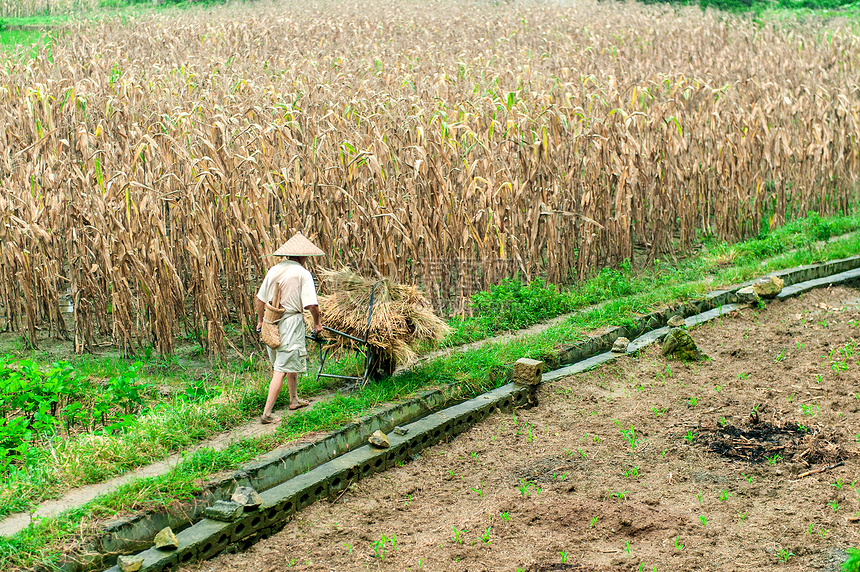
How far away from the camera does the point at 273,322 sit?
19.9ft

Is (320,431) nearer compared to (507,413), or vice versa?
(320,431)

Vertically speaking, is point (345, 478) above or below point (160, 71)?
below

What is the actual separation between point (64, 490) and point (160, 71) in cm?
1198

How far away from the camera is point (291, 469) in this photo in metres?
5.38

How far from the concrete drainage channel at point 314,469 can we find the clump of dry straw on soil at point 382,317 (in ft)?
1.47

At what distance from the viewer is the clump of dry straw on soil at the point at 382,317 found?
20.5 ft

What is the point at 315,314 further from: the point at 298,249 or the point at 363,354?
the point at 363,354

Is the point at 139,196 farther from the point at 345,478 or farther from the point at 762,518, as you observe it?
the point at 762,518

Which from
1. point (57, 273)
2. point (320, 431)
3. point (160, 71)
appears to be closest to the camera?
point (320, 431)

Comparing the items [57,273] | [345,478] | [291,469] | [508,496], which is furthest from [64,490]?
[57,273]

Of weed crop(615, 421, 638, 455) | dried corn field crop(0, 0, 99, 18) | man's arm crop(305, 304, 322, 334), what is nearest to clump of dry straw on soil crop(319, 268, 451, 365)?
man's arm crop(305, 304, 322, 334)

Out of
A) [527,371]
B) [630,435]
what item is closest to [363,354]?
[527,371]

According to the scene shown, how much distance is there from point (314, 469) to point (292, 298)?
4.11 ft

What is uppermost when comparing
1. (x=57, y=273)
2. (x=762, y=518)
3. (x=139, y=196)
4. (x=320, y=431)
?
(x=139, y=196)
